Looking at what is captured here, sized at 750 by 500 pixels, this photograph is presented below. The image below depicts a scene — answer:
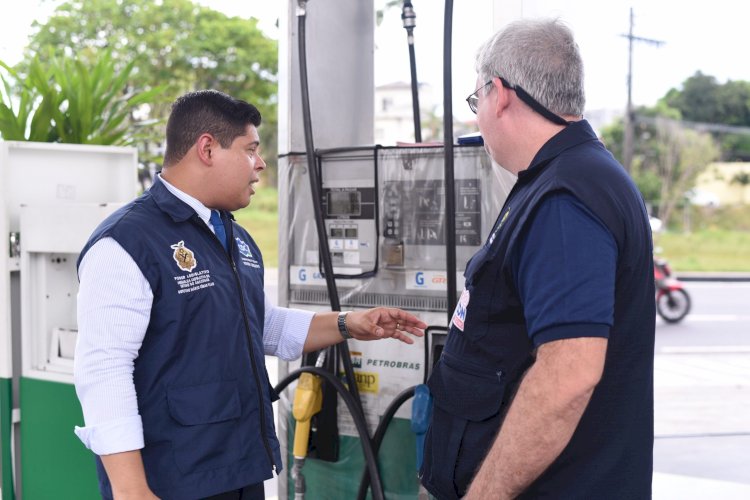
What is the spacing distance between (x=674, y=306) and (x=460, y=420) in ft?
33.0

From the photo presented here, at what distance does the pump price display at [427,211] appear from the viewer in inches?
103

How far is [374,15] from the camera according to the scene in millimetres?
3227

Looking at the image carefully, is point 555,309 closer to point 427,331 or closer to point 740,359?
point 427,331

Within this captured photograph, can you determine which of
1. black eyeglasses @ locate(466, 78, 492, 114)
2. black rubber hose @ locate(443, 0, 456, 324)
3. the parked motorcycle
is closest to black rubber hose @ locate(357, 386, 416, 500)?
black rubber hose @ locate(443, 0, 456, 324)

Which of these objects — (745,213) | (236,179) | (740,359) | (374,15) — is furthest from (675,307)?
(745,213)

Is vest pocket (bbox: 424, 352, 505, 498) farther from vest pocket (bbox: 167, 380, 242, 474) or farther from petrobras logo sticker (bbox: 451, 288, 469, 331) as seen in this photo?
vest pocket (bbox: 167, 380, 242, 474)

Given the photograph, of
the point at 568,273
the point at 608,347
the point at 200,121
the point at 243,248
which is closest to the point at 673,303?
the point at 243,248

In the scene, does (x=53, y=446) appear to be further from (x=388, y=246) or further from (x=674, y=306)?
(x=674, y=306)

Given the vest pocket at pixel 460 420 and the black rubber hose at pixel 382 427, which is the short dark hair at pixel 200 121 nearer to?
the vest pocket at pixel 460 420

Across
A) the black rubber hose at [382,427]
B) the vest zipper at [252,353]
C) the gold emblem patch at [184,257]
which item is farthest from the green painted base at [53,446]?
the gold emblem patch at [184,257]

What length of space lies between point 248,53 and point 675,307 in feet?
35.1

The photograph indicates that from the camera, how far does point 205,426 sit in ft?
6.32

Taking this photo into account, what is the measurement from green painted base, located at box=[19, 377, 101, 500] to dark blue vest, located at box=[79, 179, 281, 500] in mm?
1172

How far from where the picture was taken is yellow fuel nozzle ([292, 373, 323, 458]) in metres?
2.81
